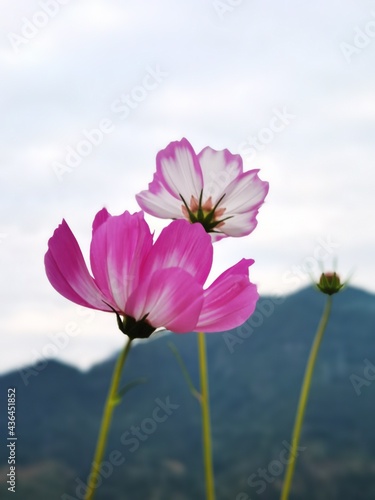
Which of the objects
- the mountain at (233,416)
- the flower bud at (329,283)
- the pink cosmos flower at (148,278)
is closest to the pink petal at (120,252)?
the pink cosmos flower at (148,278)

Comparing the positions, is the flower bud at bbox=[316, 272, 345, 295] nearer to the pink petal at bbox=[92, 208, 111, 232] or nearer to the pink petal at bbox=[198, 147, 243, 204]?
the pink petal at bbox=[198, 147, 243, 204]

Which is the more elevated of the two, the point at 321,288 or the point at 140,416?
the point at 140,416

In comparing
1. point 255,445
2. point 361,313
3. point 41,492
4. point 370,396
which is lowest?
point 41,492

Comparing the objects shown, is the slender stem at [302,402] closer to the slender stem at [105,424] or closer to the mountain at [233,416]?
the slender stem at [105,424]

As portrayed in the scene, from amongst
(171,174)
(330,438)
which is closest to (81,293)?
(171,174)

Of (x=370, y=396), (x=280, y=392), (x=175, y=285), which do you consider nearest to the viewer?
(x=175, y=285)

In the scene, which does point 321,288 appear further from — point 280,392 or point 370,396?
point 280,392

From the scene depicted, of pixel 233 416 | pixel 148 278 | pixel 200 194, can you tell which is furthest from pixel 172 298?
pixel 233 416
